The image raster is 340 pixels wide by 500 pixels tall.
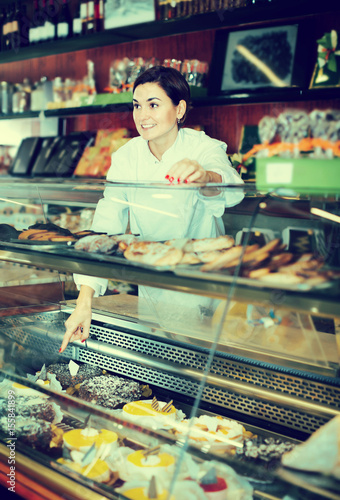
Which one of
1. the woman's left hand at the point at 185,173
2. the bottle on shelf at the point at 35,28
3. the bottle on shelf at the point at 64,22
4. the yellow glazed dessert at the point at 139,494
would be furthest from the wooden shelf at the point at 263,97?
the yellow glazed dessert at the point at 139,494

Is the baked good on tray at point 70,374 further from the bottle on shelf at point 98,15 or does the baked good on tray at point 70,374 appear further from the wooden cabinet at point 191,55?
the bottle on shelf at point 98,15

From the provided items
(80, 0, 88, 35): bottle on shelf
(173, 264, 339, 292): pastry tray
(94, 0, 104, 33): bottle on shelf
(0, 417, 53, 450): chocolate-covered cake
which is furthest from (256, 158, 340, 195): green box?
(80, 0, 88, 35): bottle on shelf

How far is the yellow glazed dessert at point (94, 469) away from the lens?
1196mm

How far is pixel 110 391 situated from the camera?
1.58 meters

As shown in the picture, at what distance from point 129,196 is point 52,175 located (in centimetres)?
289

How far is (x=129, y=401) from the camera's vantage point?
1.55 m

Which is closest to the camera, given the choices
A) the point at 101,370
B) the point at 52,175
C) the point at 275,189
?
the point at 275,189

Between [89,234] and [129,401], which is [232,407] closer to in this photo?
[129,401]

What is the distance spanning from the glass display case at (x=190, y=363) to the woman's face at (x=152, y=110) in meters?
0.35

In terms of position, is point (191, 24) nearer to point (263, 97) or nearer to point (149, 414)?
point (263, 97)

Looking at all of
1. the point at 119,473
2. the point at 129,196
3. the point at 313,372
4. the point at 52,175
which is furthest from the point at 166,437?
the point at 52,175

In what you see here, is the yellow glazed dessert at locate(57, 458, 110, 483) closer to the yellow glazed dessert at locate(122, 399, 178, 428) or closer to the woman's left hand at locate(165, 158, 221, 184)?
the yellow glazed dessert at locate(122, 399, 178, 428)

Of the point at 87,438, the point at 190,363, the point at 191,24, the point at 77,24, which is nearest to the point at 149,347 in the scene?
the point at 190,363

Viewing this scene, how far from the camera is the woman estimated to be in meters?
1.50
